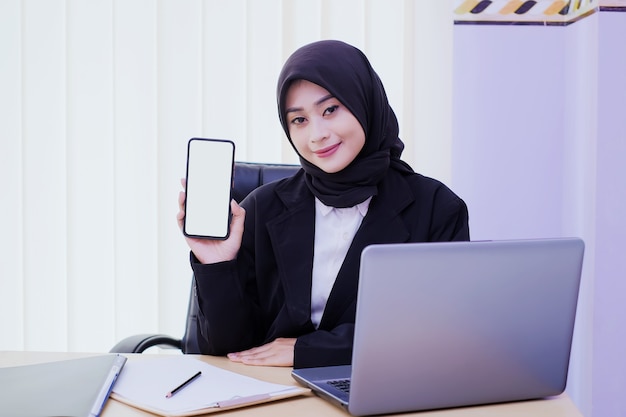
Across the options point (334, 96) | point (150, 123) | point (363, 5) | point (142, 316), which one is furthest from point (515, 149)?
point (142, 316)

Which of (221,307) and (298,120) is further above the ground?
(298,120)

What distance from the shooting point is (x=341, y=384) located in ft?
2.94

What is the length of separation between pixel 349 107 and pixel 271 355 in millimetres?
507

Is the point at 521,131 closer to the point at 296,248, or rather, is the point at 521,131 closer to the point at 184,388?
the point at 296,248

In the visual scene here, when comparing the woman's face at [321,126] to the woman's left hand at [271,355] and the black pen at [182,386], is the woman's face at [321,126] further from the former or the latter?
the black pen at [182,386]

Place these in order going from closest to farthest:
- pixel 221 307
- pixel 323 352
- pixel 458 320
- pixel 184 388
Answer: pixel 458 320, pixel 184 388, pixel 323 352, pixel 221 307

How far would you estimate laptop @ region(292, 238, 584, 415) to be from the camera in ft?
2.46

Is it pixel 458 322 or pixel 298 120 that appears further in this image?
pixel 298 120

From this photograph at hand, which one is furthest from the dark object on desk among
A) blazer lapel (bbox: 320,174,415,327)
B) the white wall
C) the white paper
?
the white wall

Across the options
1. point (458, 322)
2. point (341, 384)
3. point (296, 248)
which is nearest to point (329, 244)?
point (296, 248)

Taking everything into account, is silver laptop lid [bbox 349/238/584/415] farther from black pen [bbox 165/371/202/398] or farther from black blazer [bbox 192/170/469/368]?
black blazer [bbox 192/170/469/368]

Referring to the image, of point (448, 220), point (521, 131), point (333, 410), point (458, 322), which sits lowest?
point (333, 410)

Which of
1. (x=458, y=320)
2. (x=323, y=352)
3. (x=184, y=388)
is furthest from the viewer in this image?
(x=323, y=352)

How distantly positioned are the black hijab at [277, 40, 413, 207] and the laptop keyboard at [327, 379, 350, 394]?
492 mm
